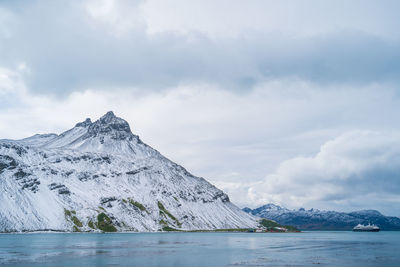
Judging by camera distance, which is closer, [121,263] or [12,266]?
[12,266]

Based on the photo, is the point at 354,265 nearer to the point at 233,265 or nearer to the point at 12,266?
the point at 233,265

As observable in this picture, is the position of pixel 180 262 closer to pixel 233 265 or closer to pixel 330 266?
pixel 233 265

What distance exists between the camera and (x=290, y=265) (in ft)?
298

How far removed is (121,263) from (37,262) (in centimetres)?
2109

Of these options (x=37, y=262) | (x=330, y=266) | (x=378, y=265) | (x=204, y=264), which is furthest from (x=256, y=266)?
(x=37, y=262)

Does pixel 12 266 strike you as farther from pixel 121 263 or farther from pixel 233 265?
pixel 233 265

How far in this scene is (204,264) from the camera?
91.3 m

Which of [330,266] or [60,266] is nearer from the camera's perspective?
[60,266]

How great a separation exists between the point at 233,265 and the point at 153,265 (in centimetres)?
1978

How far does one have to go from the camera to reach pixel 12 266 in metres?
82.9

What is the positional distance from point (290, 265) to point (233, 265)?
1432 cm

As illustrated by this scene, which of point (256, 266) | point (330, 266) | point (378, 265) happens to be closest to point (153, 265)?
point (256, 266)

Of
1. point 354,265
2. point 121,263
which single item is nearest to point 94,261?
point 121,263

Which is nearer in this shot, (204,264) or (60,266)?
(60,266)
